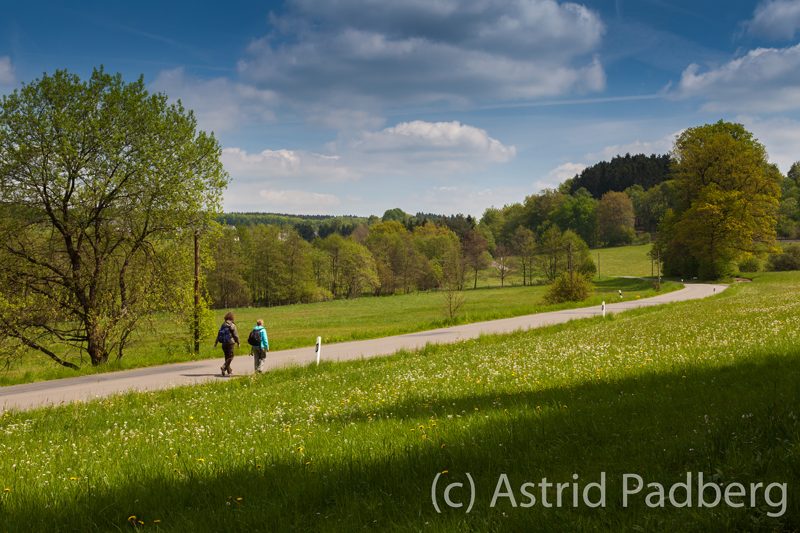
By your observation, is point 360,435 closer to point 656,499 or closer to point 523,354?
point 656,499

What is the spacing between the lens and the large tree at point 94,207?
23844mm

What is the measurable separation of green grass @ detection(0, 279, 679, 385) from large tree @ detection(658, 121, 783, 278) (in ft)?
33.0

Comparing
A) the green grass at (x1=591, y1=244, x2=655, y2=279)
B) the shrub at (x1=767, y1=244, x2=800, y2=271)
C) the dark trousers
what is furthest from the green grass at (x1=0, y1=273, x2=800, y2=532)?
the green grass at (x1=591, y1=244, x2=655, y2=279)

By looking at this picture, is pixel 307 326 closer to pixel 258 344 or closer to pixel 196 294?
pixel 196 294

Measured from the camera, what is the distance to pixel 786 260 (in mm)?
81938

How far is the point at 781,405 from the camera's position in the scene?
5477 millimetres

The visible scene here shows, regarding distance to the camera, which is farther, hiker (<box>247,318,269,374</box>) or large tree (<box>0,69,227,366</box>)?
large tree (<box>0,69,227,366</box>)

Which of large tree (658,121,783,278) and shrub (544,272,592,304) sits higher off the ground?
large tree (658,121,783,278)

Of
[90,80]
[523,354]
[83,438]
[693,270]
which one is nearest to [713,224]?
[693,270]

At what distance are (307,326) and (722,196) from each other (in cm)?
5994

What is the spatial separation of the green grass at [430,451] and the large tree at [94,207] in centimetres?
1627

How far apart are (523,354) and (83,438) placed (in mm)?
11546

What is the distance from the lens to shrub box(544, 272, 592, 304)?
53531 mm

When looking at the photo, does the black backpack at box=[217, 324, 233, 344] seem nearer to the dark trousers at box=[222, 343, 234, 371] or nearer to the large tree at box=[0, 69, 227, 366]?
the dark trousers at box=[222, 343, 234, 371]
